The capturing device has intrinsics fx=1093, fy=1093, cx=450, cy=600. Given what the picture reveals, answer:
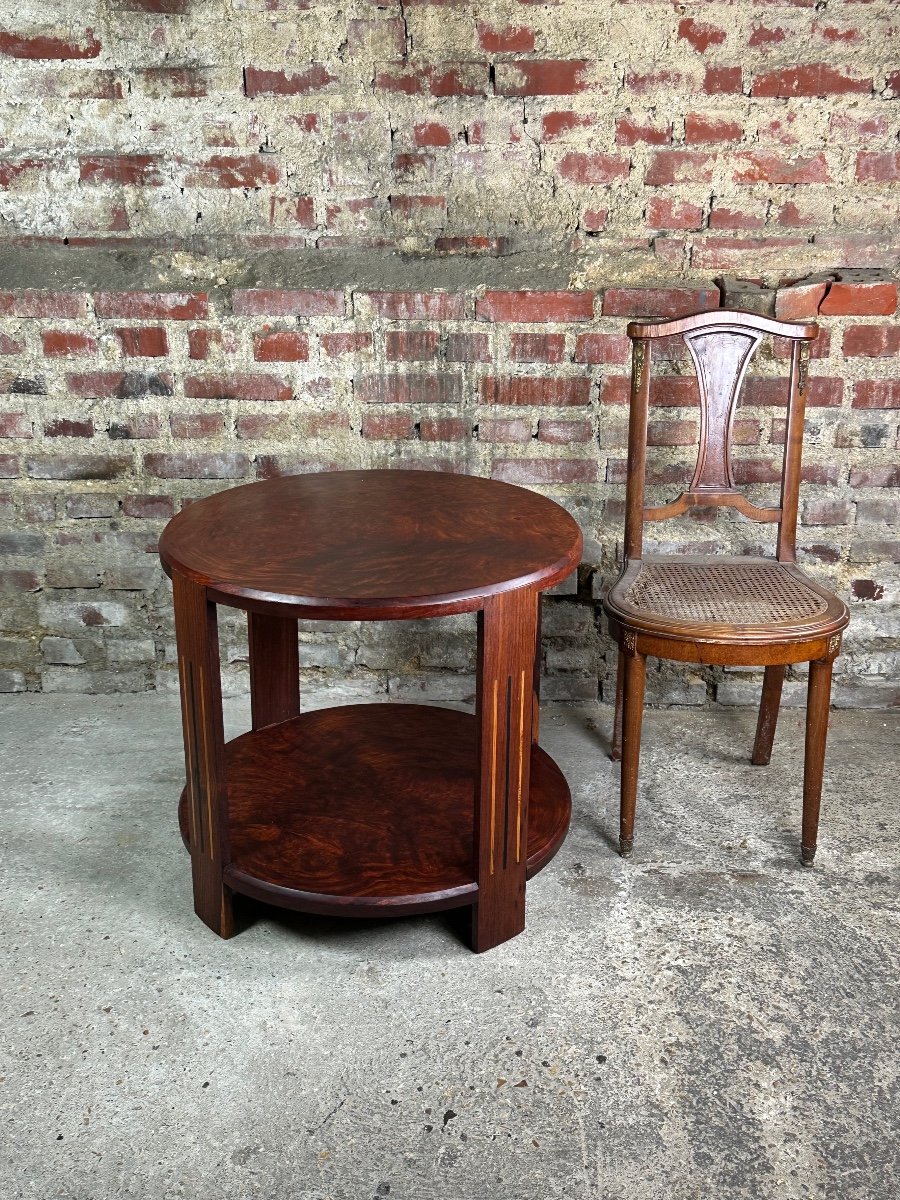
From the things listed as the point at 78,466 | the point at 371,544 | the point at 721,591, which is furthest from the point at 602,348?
the point at 78,466

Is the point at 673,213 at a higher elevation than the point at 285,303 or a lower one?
higher

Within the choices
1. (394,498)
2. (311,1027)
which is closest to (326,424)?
(394,498)

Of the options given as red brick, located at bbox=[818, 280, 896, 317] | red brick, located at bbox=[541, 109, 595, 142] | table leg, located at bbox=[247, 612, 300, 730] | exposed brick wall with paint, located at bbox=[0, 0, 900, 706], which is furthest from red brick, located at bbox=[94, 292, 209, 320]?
red brick, located at bbox=[818, 280, 896, 317]

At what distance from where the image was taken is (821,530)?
2797 mm

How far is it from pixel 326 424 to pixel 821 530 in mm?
1289

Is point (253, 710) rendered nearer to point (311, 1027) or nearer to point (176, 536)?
point (176, 536)

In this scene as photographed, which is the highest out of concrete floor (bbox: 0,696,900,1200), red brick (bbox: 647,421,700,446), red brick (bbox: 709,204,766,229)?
red brick (bbox: 709,204,766,229)

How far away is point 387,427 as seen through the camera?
2.74m

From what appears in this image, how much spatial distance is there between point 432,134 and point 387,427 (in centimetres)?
69

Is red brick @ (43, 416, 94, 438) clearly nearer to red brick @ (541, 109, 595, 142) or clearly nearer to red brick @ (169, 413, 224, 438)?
red brick @ (169, 413, 224, 438)

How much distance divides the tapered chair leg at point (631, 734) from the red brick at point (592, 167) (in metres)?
1.18

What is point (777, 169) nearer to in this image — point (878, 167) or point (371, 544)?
point (878, 167)

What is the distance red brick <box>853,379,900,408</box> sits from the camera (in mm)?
2680

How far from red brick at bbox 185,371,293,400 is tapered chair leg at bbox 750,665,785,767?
136 centimetres
